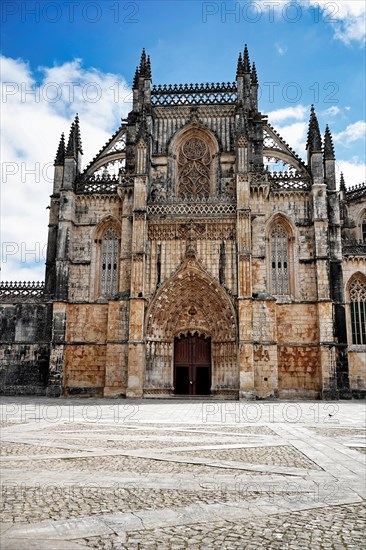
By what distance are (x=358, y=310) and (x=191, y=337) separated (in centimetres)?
1069

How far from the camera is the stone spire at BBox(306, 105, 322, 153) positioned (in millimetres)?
29812

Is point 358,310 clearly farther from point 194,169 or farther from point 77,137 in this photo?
point 77,137

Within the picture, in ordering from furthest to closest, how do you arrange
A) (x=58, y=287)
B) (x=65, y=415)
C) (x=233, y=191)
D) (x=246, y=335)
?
(x=233, y=191), (x=58, y=287), (x=246, y=335), (x=65, y=415)

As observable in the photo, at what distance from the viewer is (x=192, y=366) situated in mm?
28188

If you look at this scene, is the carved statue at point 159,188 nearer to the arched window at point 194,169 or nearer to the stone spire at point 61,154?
the arched window at point 194,169

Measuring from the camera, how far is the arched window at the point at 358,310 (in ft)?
97.6

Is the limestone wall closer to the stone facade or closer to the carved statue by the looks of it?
the stone facade

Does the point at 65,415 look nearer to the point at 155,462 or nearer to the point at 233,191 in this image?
the point at 155,462

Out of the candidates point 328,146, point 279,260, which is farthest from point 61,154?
point 328,146

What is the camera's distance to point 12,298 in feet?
97.3

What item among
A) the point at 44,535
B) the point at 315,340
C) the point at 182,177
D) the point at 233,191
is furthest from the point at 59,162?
the point at 44,535

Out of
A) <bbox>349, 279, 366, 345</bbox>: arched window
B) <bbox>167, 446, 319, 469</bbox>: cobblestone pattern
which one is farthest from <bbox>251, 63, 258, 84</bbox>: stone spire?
<bbox>167, 446, 319, 469</bbox>: cobblestone pattern

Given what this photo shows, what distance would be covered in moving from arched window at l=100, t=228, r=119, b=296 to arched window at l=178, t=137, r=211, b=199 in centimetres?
542

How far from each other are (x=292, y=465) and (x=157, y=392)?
761 inches
